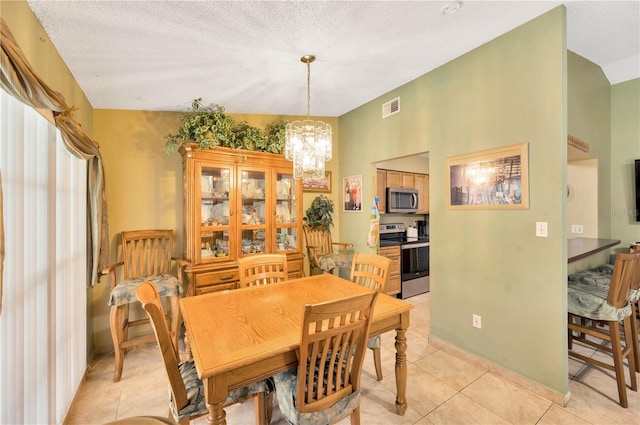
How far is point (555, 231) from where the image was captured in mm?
1937

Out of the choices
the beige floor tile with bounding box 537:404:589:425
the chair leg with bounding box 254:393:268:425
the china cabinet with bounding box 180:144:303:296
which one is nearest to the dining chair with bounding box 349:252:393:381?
the chair leg with bounding box 254:393:268:425

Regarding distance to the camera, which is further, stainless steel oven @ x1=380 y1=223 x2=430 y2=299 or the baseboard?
stainless steel oven @ x1=380 y1=223 x2=430 y2=299

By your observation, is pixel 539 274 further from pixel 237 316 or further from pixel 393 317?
pixel 237 316

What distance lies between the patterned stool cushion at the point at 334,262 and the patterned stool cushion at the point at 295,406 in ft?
6.62

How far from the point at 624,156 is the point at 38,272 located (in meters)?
5.65

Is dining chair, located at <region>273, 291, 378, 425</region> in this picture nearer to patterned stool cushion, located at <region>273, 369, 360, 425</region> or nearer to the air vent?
patterned stool cushion, located at <region>273, 369, 360, 425</region>

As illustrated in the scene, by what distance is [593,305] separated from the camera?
204cm

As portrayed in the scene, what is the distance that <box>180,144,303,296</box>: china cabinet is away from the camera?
2785 millimetres

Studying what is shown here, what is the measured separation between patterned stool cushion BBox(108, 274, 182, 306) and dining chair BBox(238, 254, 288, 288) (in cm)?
75

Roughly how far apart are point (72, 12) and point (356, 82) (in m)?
2.28

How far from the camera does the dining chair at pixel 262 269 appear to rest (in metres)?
2.20

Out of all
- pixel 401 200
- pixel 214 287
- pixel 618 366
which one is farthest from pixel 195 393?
pixel 401 200

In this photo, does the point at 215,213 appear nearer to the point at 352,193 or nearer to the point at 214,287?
the point at 214,287

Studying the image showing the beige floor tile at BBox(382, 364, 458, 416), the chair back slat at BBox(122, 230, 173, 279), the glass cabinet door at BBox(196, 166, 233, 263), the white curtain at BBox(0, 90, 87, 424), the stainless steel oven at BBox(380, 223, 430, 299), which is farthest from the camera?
the stainless steel oven at BBox(380, 223, 430, 299)
